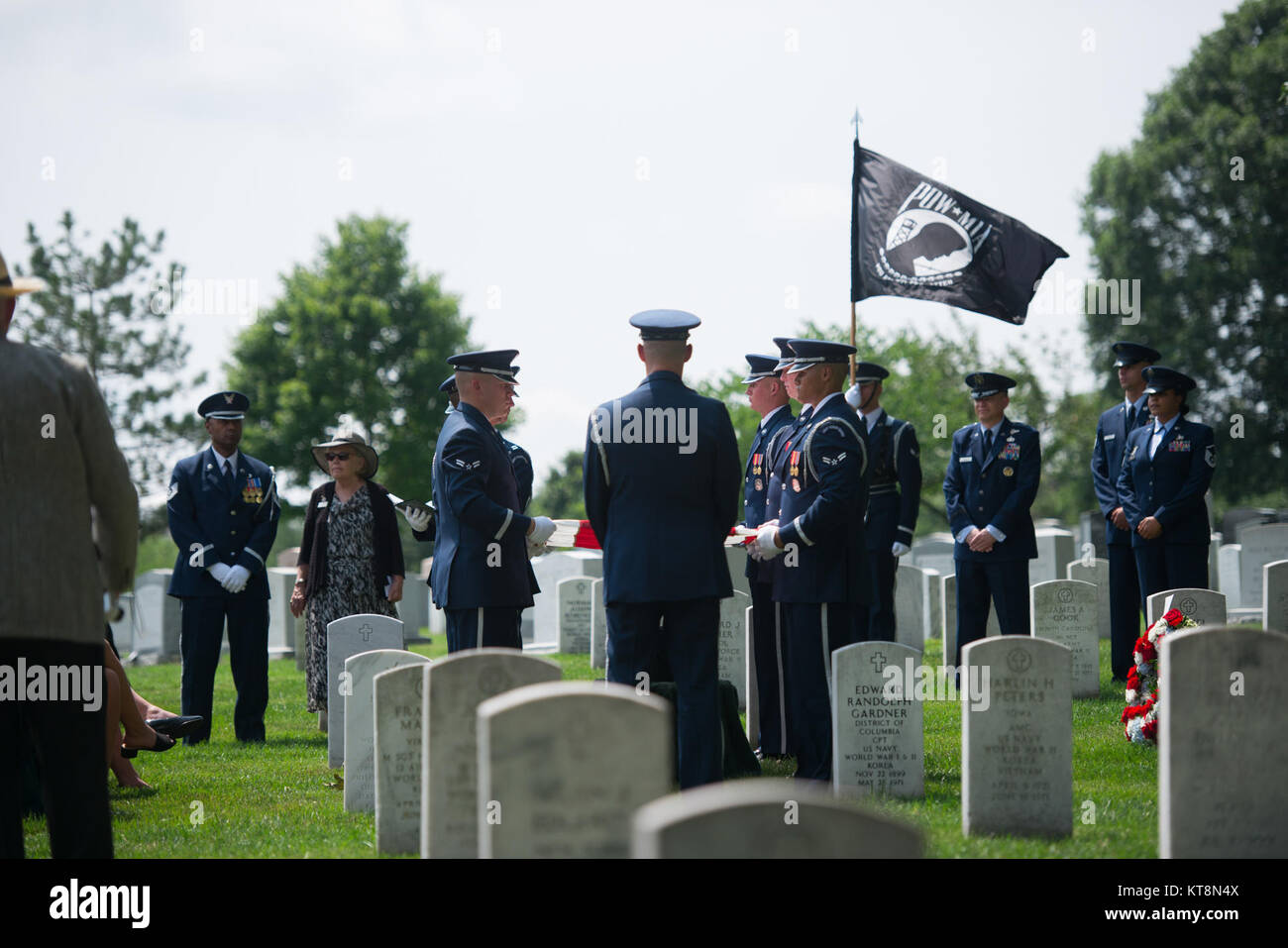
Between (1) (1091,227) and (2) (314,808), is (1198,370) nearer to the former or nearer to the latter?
(1) (1091,227)

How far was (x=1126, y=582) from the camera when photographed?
11.7 metres

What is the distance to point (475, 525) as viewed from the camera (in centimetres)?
707

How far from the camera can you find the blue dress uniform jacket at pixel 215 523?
10133 millimetres

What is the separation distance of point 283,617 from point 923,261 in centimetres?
1248

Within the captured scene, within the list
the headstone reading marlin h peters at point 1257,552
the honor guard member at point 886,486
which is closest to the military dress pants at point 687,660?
the honor guard member at point 886,486

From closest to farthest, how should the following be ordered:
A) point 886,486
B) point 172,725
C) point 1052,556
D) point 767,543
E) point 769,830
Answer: point 769,830 < point 767,543 < point 172,725 < point 886,486 < point 1052,556

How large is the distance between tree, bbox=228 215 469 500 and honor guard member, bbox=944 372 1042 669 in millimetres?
31822

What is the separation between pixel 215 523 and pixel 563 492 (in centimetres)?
6865

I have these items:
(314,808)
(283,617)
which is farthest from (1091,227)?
(314,808)

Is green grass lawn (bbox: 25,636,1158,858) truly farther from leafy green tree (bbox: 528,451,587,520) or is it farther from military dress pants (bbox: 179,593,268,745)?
leafy green tree (bbox: 528,451,587,520)

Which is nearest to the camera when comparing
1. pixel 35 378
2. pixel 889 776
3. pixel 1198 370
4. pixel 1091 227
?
pixel 35 378

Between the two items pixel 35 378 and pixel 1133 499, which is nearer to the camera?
pixel 35 378

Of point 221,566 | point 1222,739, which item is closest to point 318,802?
point 221,566

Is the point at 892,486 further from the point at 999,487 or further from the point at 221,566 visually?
the point at 221,566
